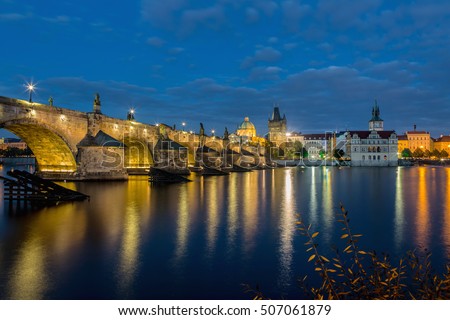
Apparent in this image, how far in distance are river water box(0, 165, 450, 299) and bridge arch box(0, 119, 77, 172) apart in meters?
11.8

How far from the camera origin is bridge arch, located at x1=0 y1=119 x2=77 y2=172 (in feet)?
105

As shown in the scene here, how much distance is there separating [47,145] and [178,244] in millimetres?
30634

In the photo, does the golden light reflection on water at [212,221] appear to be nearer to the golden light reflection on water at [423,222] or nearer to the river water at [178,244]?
the river water at [178,244]

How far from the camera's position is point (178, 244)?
41.5ft

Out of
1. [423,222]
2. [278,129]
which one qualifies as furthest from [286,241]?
[278,129]

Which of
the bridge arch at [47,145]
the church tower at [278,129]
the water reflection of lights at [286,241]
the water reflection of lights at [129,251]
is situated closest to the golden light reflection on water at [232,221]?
the water reflection of lights at [286,241]

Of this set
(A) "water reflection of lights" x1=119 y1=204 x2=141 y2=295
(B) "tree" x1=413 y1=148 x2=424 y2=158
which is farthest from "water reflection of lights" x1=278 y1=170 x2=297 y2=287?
(B) "tree" x1=413 y1=148 x2=424 y2=158

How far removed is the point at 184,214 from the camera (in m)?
19.3

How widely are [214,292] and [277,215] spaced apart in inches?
462

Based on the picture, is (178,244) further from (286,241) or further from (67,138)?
(67,138)

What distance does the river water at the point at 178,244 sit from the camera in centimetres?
850

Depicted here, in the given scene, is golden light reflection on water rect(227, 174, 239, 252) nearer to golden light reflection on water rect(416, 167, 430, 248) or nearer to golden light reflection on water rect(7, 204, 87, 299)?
golden light reflection on water rect(7, 204, 87, 299)
